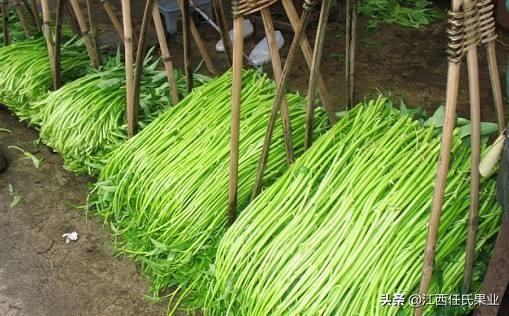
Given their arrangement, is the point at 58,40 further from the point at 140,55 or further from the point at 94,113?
the point at 140,55

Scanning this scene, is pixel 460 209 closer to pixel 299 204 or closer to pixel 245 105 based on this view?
pixel 299 204

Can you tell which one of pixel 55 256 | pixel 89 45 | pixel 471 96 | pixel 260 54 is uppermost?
pixel 471 96

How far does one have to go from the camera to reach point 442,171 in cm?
172

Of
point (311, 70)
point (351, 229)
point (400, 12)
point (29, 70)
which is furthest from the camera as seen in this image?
point (400, 12)

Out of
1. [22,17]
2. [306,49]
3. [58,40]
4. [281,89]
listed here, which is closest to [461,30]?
[281,89]

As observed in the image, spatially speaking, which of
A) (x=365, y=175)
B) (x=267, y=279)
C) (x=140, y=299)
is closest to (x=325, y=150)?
(x=365, y=175)

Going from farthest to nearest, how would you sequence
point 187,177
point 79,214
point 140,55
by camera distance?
point 79,214, point 140,55, point 187,177

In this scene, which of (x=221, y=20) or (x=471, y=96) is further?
(x=221, y=20)

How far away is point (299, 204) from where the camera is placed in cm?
223

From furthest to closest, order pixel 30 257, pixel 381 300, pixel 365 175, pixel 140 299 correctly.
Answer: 1. pixel 30 257
2. pixel 140 299
3. pixel 365 175
4. pixel 381 300

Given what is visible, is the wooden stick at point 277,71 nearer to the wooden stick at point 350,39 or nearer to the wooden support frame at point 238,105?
the wooden support frame at point 238,105

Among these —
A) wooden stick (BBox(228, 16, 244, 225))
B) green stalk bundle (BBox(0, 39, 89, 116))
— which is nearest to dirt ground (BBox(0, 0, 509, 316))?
green stalk bundle (BBox(0, 39, 89, 116))

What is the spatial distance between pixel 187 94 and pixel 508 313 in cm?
186

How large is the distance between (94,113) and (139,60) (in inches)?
20.5
